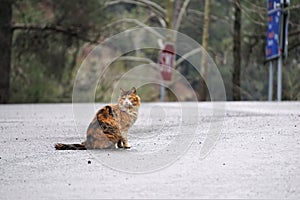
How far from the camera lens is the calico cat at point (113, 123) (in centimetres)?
687

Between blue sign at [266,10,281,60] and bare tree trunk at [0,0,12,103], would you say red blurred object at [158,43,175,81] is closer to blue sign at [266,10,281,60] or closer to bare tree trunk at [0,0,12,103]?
blue sign at [266,10,281,60]

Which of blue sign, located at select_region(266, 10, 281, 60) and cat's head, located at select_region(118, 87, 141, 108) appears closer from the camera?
cat's head, located at select_region(118, 87, 141, 108)

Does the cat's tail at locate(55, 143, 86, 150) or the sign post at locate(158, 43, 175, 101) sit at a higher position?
the sign post at locate(158, 43, 175, 101)

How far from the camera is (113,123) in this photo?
22.4ft

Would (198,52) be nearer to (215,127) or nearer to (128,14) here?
(128,14)

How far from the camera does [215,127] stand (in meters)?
9.61

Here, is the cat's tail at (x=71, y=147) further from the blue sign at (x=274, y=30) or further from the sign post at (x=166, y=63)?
the sign post at (x=166, y=63)

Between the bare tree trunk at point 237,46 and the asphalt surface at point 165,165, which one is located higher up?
the bare tree trunk at point 237,46

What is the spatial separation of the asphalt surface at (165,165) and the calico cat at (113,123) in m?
0.11

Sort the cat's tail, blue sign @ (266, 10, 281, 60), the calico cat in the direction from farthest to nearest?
blue sign @ (266, 10, 281, 60) → the cat's tail → the calico cat

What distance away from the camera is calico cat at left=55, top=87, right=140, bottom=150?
6871 mm

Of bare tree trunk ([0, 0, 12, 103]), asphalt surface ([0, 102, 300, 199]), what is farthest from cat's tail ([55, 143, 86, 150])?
bare tree trunk ([0, 0, 12, 103])

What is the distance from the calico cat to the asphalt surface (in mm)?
108

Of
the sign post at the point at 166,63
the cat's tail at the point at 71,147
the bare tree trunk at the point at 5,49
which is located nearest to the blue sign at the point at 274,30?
→ the sign post at the point at 166,63
